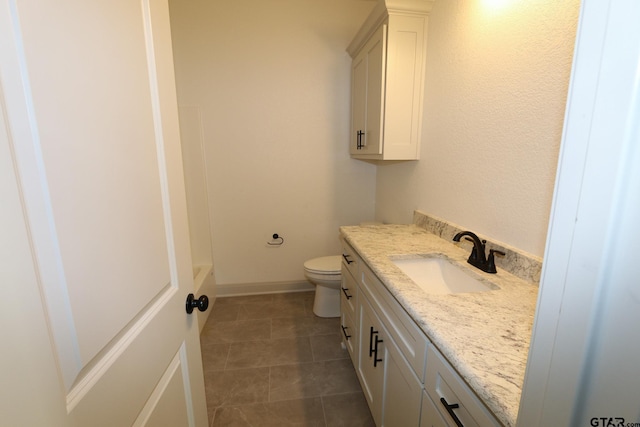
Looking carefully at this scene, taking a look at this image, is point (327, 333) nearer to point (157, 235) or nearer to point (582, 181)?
point (157, 235)

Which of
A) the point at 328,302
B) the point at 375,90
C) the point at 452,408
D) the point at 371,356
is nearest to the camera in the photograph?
the point at 452,408

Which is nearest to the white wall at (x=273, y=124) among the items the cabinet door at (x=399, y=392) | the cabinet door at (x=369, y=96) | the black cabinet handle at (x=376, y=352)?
the cabinet door at (x=369, y=96)

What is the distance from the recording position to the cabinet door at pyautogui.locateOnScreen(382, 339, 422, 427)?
0.88 metres

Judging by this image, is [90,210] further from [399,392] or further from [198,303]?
[399,392]

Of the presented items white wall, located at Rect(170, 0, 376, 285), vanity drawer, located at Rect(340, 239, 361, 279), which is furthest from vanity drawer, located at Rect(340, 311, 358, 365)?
white wall, located at Rect(170, 0, 376, 285)

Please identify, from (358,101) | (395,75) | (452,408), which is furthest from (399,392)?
(358,101)

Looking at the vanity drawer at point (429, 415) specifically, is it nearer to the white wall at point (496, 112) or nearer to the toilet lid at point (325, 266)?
the white wall at point (496, 112)

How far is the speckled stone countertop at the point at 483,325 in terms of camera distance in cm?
56

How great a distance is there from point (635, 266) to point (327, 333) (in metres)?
2.12

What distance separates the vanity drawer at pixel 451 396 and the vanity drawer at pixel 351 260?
749mm

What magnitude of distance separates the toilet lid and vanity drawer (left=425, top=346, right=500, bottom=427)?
144 cm

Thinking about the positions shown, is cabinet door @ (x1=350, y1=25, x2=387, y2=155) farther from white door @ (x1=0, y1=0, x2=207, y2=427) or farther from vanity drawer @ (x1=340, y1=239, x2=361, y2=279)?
white door @ (x1=0, y1=0, x2=207, y2=427)

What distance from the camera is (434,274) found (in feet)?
4.42

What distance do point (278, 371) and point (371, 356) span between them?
2.53ft
